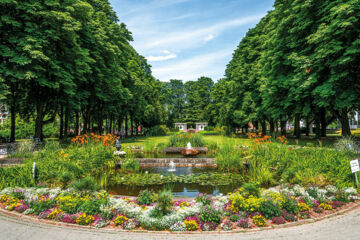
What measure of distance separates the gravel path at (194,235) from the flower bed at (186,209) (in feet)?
0.70

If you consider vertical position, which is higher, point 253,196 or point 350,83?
point 350,83

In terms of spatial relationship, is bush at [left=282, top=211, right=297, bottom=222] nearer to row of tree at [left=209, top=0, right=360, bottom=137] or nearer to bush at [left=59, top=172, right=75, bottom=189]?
bush at [left=59, top=172, right=75, bottom=189]

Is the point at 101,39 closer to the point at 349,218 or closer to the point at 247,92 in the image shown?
the point at 247,92

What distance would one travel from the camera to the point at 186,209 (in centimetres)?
466

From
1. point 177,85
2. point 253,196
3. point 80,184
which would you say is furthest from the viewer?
point 177,85

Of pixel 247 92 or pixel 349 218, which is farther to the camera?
pixel 247 92

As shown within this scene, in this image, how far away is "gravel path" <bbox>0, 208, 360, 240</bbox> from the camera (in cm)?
389

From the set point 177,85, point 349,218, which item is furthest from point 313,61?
point 177,85

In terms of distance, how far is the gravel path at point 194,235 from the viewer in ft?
12.8

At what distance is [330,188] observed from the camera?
→ 18.9 ft

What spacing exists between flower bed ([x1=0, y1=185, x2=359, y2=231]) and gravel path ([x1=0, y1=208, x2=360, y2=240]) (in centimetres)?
21

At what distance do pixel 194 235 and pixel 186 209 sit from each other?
706 mm

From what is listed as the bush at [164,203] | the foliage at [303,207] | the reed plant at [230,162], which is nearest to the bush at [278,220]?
the foliage at [303,207]

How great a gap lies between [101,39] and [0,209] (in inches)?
655
